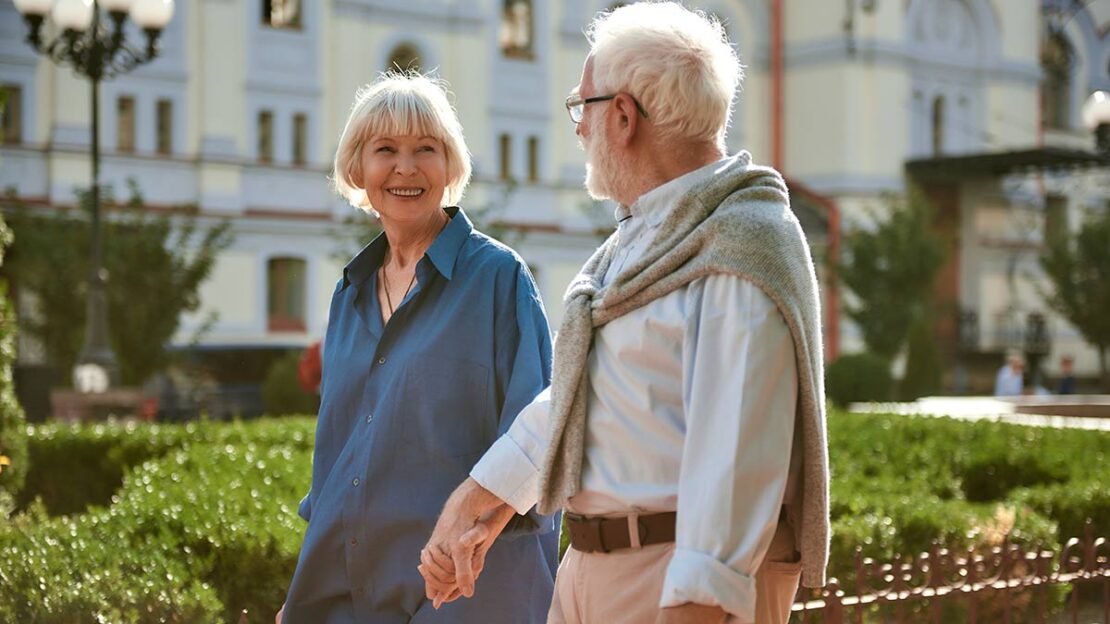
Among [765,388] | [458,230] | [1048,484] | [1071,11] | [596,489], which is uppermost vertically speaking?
[1071,11]

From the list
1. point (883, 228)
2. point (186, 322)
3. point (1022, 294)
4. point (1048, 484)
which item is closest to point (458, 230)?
point (1048, 484)

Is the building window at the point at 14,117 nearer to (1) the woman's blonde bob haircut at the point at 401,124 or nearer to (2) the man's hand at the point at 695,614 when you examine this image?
(1) the woman's blonde bob haircut at the point at 401,124

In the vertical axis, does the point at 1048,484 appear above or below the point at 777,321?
below

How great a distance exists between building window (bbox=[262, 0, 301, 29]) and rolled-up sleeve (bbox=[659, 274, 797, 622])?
1135 inches

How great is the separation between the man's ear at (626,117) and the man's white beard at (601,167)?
4cm

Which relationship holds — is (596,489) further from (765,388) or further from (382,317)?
(382,317)

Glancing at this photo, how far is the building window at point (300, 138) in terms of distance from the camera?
1220 inches

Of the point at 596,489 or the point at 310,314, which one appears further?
the point at 310,314

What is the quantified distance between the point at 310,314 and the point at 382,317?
90.4 feet

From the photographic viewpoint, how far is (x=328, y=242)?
31.2 metres

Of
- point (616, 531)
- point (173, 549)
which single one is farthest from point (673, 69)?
point (173, 549)

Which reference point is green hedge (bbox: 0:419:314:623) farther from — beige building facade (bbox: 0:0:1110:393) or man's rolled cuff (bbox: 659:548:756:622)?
beige building facade (bbox: 0:0:1110:393)

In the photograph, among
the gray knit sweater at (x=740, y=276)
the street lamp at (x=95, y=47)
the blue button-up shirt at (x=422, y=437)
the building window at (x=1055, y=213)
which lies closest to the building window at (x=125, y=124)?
the street lamp at (x=95, y=47)

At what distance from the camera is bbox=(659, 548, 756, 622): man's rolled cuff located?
2.50 metres
